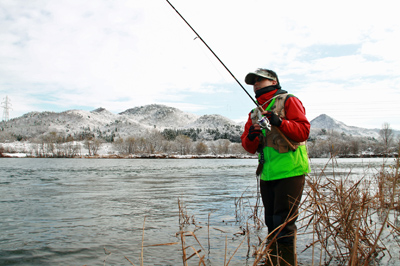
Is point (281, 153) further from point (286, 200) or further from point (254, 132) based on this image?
point (286, 200)

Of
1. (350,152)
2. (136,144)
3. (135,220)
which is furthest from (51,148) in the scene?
(135,220)

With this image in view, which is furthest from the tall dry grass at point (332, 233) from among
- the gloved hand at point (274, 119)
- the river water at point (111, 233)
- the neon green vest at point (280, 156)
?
the gloved hand at point (274, 119)

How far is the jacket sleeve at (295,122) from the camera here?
12.6 ft

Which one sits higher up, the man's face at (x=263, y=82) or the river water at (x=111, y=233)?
the man's face at (x=263, y=82)

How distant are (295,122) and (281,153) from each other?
460 millimetres

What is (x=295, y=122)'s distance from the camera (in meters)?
3.92

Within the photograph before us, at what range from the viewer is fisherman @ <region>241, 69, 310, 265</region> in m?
3.95

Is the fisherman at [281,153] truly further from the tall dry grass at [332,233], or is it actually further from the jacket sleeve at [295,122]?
the tall dry grass at [332,233]

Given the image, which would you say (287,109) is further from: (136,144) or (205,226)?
(136,144)

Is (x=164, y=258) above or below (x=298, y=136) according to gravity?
below

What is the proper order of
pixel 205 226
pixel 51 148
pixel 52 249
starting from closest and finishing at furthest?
pixel 52 249
pixel 205 226
pixel 51 148

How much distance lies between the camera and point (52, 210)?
839cm

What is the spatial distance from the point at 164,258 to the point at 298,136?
8.55ft

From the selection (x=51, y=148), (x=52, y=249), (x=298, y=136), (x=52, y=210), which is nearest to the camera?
(x=298, y=136)
